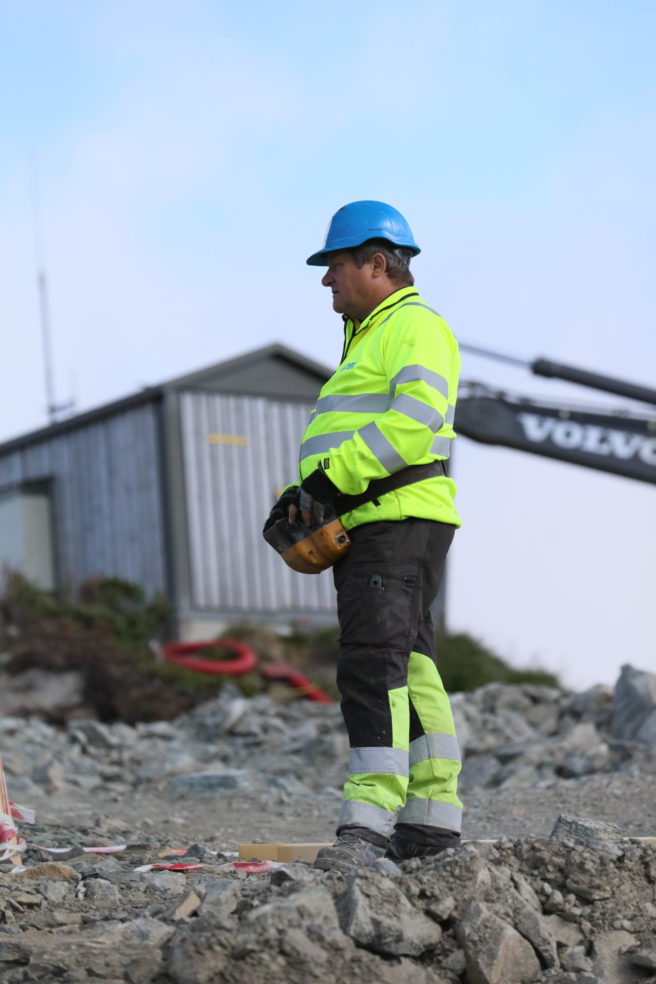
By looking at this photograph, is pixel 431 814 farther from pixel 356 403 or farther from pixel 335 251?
pixel 335 251

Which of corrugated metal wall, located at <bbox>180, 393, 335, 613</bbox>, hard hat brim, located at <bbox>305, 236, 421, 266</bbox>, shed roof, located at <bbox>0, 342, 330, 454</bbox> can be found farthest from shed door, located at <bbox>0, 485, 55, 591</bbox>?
hard hat brim, located at <bbox>305, 236, 421, 266</bbox>

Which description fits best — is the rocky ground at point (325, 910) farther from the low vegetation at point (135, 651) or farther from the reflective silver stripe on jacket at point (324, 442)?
the low vegetation at point (135, 651)

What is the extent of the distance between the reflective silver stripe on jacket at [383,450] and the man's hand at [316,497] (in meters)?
0.19

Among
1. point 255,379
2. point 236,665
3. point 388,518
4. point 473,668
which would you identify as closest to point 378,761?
point 388,518

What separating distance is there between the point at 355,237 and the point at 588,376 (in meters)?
12.0

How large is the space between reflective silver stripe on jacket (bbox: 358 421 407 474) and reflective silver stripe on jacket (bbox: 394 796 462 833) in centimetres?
120

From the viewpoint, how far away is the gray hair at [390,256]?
5.16m

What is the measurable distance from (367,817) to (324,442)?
4.38 feet

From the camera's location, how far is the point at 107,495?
66.3 ft

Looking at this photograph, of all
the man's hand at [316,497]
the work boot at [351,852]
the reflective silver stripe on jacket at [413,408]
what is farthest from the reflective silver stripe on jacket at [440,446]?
the work boot at [351,852]

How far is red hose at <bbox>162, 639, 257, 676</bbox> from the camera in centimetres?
1666

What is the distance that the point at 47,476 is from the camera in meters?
21.4

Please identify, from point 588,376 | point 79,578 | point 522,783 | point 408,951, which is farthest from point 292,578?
point 408,951

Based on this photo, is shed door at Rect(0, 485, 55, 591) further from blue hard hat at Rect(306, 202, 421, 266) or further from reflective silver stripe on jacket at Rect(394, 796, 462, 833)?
reflective silver stripe on jacket at Rect(394, 796, 462, 833)
